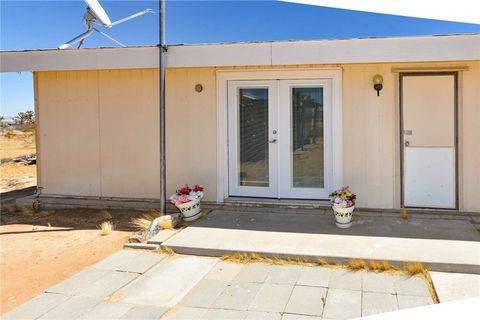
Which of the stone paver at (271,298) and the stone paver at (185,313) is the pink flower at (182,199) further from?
the stone paver at (185,313)

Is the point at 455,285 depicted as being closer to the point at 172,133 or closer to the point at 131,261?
the point at 131,261

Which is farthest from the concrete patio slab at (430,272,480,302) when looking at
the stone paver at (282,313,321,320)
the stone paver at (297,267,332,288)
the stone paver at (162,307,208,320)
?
the stone paver at (162,307,208,320)

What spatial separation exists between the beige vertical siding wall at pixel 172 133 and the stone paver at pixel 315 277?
246cm

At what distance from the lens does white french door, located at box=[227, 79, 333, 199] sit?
6.36 m

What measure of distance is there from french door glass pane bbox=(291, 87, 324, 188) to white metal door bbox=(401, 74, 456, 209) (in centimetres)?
123

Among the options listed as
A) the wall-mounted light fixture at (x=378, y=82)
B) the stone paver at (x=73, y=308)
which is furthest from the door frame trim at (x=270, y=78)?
the stone paver at (x=73, y=308)

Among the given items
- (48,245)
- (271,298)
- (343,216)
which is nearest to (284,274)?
(271,298)

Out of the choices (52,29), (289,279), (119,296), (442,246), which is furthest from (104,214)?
(52,29)

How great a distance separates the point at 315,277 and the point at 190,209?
249 centimetres

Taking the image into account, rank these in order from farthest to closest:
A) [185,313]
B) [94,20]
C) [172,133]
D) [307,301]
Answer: [94,20] < [172,133] < [307,301] < [185,313]

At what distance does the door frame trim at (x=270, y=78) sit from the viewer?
244 inches

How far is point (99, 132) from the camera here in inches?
281

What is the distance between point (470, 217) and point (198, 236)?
3.82 m

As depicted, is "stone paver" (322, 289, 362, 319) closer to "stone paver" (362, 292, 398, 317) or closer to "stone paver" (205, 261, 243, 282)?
"stone paver" (362, 292, 398, 317)
